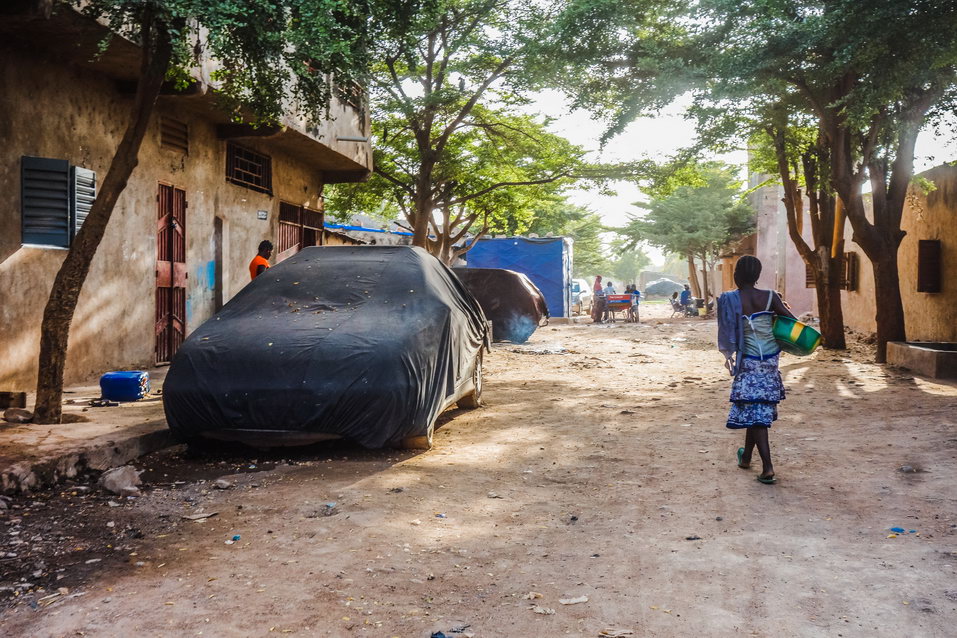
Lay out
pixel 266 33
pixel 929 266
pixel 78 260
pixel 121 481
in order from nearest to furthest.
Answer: pixel 121 481
pixel 266 33
pixel 78 260
pixel 929 266

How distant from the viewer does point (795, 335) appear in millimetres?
5602

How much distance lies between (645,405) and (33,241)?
22.7 ft

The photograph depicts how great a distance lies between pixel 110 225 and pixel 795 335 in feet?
26.3

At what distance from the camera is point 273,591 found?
135 inches

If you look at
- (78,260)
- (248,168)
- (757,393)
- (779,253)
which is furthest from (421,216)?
(779,253)

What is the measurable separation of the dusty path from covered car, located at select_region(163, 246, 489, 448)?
0.31 m

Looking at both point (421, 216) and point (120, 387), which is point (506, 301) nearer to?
point (421, 216)

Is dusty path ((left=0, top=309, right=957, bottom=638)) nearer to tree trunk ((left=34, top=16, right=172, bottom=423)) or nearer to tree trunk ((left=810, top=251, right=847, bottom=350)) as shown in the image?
tree trunk ((left=34, top=16, right=172, bottom=423))

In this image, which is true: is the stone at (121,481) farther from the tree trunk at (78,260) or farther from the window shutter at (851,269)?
Result: the window shutter at (851,269)

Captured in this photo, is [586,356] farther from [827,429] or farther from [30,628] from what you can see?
[30,628]

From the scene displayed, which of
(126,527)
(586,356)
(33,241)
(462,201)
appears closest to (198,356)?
(126,527)

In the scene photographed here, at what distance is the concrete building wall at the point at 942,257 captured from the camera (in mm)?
14656

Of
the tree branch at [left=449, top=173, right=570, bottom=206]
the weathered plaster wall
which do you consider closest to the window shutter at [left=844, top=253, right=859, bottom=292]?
the tree branch at [left=449, top=173, right=570, bottom=206]

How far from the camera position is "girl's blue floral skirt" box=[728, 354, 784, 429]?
568 cm
